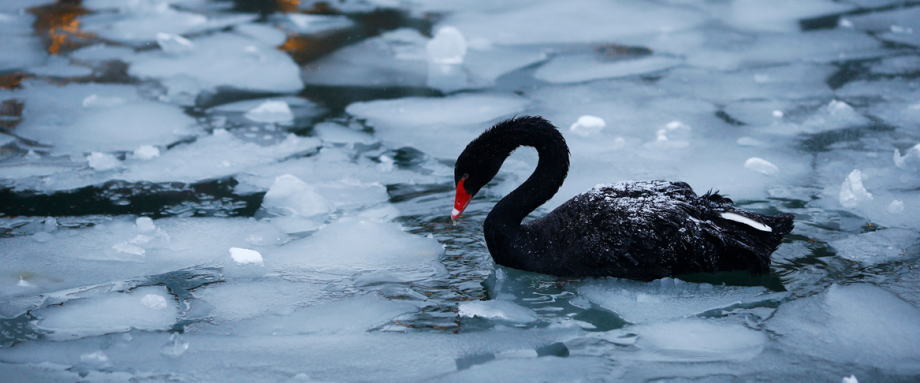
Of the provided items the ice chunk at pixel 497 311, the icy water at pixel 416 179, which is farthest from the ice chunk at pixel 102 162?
the ice chunk at pixel 497 311

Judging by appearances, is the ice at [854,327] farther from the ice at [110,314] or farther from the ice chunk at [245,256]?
the ice at [110,314]

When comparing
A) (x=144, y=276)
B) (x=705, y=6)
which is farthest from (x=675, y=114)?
(x=144, y=276)

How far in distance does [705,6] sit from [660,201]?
16.4ft

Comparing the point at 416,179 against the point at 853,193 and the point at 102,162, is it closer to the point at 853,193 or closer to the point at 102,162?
the point at 102,162

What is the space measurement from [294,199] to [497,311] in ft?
4.93

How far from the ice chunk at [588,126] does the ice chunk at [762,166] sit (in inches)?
38.8

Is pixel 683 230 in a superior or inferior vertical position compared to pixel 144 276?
superior

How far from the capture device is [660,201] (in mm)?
3898

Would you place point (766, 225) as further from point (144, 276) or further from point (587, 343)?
point (144, 276)

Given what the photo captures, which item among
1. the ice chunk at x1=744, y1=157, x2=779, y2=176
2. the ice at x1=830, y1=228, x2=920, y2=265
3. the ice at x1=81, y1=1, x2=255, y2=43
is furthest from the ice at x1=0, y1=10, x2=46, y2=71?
the ice at x1=830, y1=228, x2=920, y2=265

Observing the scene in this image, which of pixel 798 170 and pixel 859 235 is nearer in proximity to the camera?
pixel 859 235

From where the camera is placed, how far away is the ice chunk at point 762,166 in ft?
16.3

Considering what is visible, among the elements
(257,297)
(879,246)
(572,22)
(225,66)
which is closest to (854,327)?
(879,246)

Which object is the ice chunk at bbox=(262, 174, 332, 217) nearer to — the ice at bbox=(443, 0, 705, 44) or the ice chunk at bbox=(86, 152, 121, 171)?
the ice chunk at bbox=(86, 152, 121, 171)
